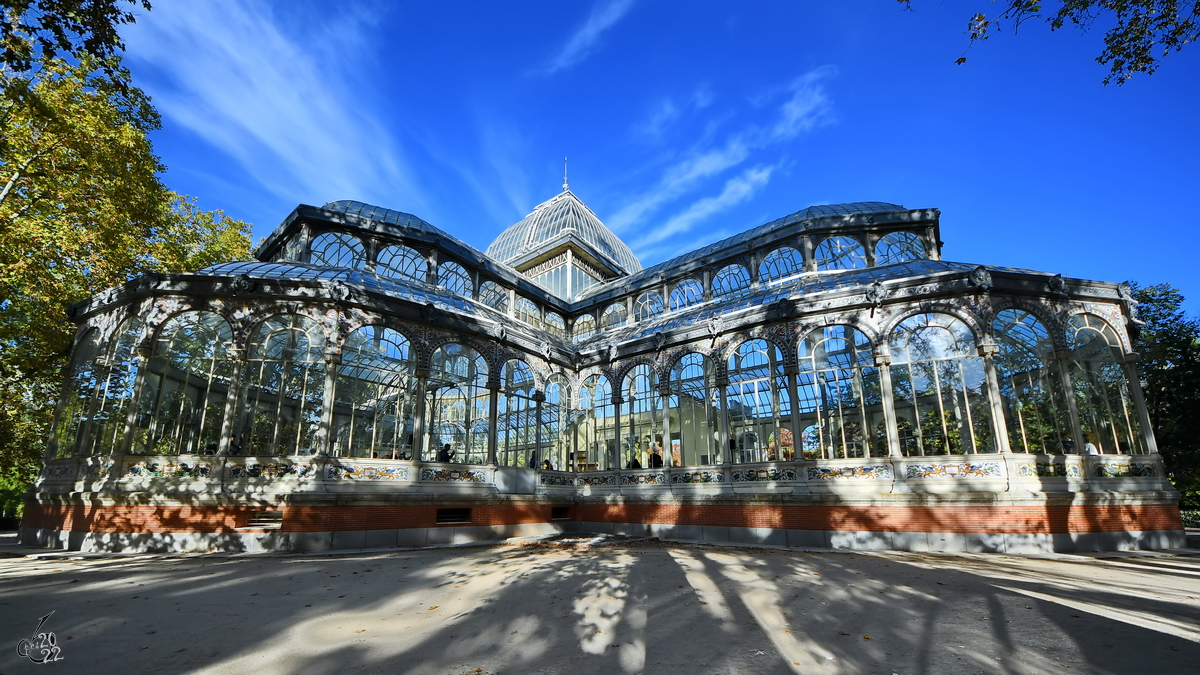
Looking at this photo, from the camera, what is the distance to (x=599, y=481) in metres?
18.5

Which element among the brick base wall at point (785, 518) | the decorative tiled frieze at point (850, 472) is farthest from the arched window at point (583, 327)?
the decorative tiled frieze at point (850, 472)

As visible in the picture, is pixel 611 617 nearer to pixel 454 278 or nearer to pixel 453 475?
pixel 453 475

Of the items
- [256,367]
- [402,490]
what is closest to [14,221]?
[256,367]

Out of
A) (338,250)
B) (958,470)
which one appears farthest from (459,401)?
(958,470)

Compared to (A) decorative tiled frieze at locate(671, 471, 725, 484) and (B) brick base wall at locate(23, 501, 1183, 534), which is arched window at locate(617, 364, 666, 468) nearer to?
(A) decorative tiled frieze at locate(671, 471, 725, 484)

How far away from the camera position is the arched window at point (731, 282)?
21531 mm

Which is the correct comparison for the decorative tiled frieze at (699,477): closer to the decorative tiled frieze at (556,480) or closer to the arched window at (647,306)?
the decorative tiled frieze at (556,480)

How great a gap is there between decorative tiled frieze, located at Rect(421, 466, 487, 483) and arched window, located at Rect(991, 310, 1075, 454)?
15001 mm

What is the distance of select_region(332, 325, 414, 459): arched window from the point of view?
623 inches

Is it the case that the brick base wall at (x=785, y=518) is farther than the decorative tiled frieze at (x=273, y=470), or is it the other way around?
the decorative tiled frieze at (x=273, y=470)

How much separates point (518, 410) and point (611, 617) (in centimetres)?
1319

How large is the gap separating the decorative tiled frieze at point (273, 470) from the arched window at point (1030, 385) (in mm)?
18501

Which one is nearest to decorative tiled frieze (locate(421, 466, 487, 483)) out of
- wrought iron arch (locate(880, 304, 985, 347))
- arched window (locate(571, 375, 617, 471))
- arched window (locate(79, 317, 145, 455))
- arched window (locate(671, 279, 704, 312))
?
arched window (locate(571, 375, 617, 471))

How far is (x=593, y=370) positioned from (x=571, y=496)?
4.91m
